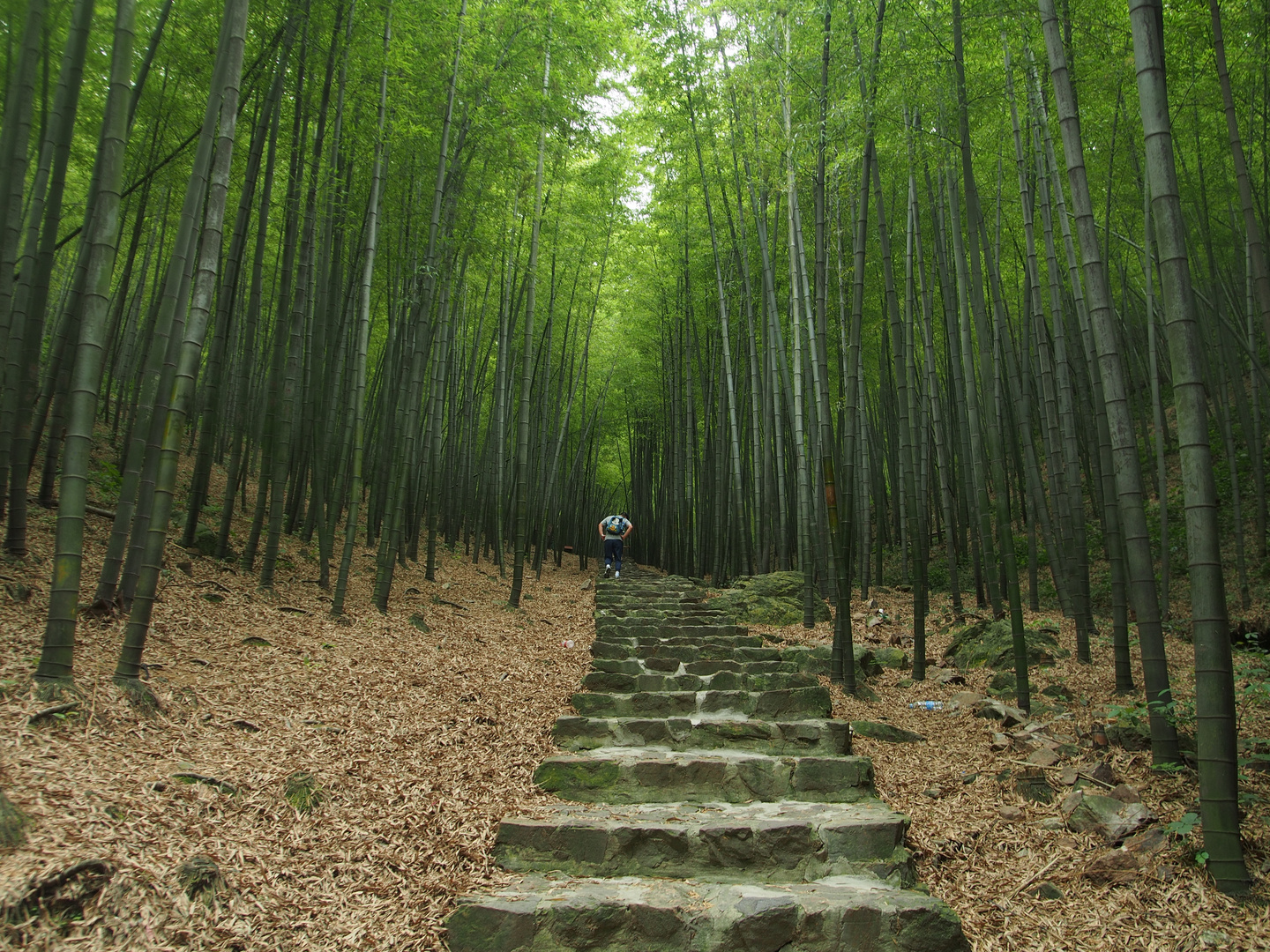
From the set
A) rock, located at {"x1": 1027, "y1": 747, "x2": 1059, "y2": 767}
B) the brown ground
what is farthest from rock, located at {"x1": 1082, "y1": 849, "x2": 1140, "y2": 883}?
rock, located at {"x1": 1027, "y1": 747, "x2": 1059, "y2": 767}

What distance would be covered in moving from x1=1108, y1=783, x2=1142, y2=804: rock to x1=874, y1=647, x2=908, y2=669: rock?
7.64ft

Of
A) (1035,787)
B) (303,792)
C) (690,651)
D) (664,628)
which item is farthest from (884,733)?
(303,792)

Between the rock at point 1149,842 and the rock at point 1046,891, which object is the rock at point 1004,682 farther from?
the rock at point 1046,891

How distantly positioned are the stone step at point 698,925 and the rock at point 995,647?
272 centimetres

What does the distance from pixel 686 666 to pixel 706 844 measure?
1.75 meters

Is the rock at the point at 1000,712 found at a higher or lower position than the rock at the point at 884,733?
higher

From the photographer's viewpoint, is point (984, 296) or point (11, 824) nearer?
point (11, 824)

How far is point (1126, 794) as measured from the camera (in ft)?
7.28

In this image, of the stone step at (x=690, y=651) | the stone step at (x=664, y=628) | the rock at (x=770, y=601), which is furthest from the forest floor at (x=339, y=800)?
the rock at (x=770, y=601)

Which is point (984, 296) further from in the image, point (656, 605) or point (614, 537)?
point (614, 537)

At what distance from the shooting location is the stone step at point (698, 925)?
175 cm

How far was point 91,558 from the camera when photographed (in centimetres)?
368

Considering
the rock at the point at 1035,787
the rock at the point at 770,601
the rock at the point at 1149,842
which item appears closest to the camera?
the rock at the point at 1149,842

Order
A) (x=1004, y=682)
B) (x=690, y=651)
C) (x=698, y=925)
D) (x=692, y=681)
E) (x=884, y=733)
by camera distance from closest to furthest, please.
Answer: (x=698, y=925), (x=884, y=733), (x=692, y=681), (x=1004, y=682), (x=690, y=651)
